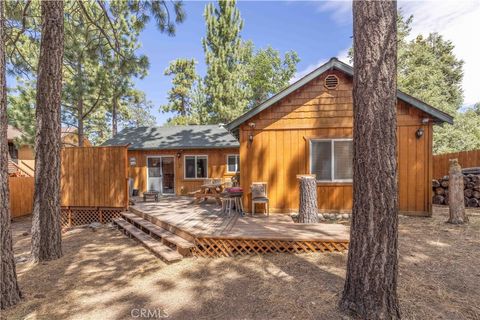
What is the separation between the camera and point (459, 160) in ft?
34.8

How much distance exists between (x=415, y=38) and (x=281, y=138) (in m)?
23.5

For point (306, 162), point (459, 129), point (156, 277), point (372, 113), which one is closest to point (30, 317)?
point (156, 277)

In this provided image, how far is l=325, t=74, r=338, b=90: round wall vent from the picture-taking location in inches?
271

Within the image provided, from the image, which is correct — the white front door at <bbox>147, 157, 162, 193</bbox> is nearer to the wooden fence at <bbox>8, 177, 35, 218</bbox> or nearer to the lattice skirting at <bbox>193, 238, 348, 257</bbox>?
the wooden fence at <bbox>8, 177, 35, 218</bbox>

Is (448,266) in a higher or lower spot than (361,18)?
lower

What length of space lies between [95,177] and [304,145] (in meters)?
6.94

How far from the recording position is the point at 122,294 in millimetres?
3346

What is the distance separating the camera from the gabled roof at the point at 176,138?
12617 millimetres

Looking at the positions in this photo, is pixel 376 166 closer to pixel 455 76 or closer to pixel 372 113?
pixel 372 113

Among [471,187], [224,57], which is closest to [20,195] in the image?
[224,57]

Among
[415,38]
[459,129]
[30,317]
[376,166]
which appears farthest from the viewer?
[415,38]

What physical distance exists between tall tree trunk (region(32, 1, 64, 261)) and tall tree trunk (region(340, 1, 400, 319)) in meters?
5.44

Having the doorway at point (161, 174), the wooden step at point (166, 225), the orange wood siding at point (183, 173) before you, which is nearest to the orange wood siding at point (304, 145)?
the wooden step at point (166, 225)

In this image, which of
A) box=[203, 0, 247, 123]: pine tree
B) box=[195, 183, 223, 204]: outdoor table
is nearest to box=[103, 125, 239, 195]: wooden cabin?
box=[195, 183, 223, 204]: outdoor table
